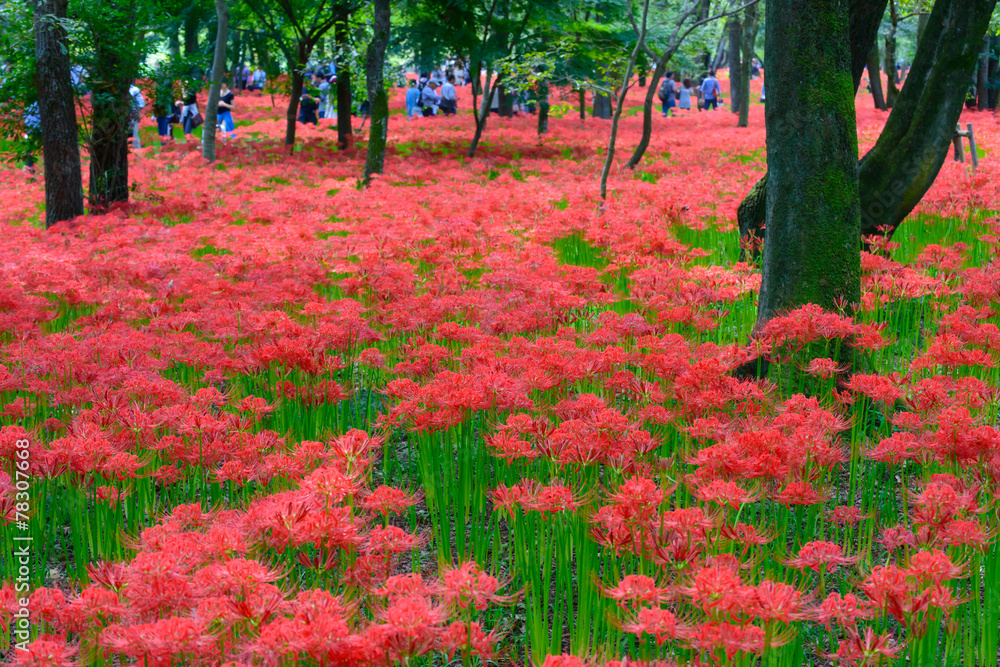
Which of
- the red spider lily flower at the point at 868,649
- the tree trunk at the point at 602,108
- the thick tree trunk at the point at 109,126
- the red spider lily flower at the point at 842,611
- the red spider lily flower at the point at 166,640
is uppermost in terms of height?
the tree trunk at the point at 602,108

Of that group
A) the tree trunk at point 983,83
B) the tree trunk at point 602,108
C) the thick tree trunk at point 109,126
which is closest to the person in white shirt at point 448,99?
the tree trunk at point 602,108

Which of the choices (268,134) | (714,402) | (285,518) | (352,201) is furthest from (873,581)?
(268,134)

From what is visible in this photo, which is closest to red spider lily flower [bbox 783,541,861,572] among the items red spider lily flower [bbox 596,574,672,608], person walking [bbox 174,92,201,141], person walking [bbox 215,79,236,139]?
red spider lily flower [bbox 596,574,672,608]

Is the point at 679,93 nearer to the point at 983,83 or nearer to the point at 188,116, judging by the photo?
the point at 983,83

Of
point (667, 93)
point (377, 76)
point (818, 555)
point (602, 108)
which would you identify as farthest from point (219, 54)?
point (667, 93)

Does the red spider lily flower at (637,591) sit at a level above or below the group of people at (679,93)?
below

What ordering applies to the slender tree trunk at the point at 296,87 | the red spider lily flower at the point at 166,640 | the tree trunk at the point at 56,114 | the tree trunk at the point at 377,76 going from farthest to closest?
1. the slender tree trunk at the point at 296,87
2. the tree trunk at the point at 377,76
3. the tree trunk at the point at 56,114
4. the red spider lily flower at the point at 166,640

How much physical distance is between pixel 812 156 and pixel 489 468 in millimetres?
2716

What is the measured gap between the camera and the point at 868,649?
2291 millimetres

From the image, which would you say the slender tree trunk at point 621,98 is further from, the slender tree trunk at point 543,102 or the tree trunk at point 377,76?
the slender tree trunk at point 543,102

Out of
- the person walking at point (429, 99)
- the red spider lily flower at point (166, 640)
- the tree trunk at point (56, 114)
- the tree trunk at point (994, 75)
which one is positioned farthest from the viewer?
the person walking at point (429, 99)

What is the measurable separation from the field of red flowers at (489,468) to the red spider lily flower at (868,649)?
0.01 meters

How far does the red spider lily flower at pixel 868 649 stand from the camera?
2279 millimetres

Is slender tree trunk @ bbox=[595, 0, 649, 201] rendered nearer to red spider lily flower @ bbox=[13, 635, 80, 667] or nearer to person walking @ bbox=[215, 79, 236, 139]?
red spider lily flower @ bbox=[13, 635, 80, 667]
